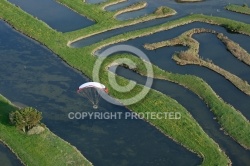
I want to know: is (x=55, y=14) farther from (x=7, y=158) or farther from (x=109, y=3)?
(x=7, y=158)

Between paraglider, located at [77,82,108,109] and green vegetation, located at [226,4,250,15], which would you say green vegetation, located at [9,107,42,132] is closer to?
paraglider, located at [77,82,108,109]

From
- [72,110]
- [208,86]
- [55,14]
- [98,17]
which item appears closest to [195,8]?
[98,17]

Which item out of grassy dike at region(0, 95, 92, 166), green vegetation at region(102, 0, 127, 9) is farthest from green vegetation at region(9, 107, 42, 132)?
green vegetation at region(102, 0, 127, 9)

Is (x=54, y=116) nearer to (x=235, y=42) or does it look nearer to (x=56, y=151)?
(x=56, y=151)

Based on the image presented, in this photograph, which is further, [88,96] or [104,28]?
[104,28]

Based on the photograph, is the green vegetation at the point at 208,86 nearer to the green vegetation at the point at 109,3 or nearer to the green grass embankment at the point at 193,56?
the green grass embankment at the point at 193,56

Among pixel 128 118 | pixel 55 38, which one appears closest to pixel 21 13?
pixel 55 38
